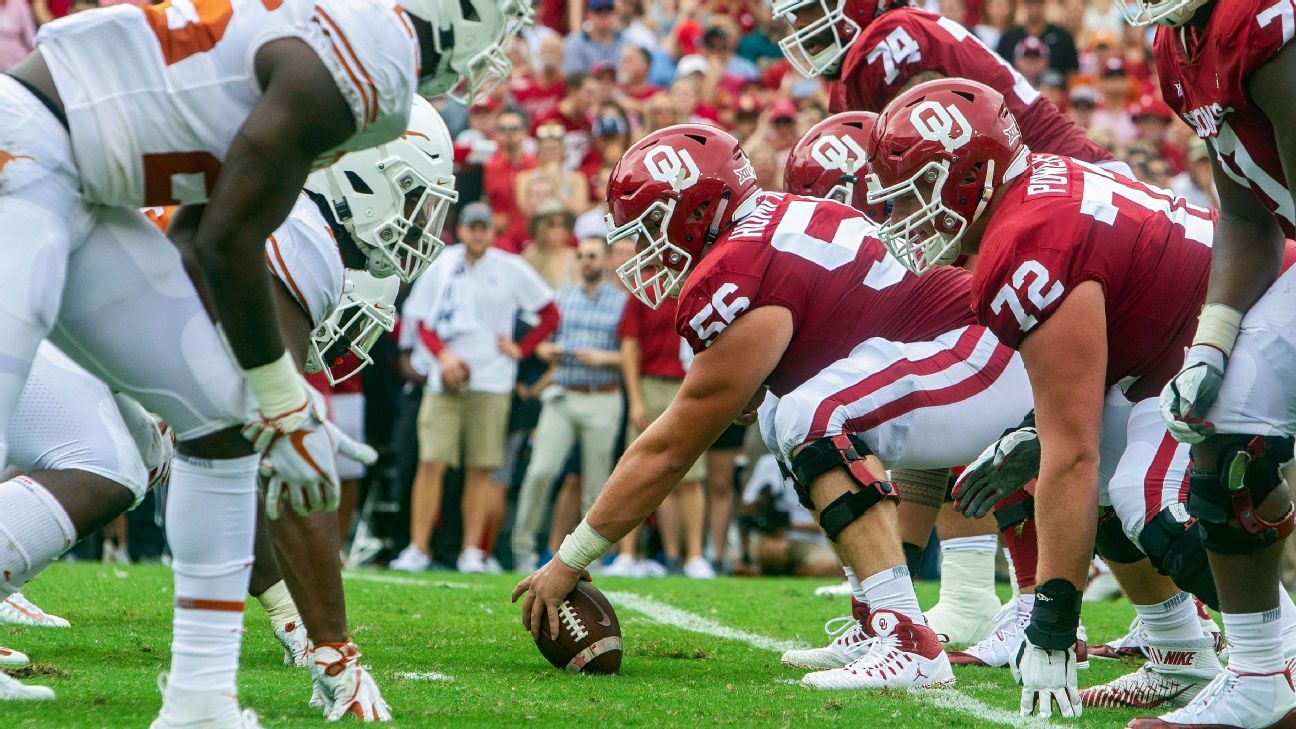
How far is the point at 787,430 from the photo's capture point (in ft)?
13.7

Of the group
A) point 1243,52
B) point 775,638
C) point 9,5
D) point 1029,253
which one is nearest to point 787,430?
point 1029,253

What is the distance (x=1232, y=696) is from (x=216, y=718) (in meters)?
2.18

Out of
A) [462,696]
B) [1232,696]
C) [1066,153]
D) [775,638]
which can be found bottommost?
[775,638]

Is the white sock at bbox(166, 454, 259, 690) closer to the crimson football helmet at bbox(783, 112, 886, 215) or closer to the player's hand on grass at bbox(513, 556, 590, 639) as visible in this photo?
the player's hand on grass at bbox(513, 556, 590, 639)

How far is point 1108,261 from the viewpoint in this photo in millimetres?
3555

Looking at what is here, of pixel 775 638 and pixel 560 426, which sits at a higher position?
pixel 775 638

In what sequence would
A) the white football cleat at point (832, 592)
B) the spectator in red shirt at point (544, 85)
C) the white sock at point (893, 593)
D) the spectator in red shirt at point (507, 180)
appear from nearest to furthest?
the white sock at point (893, 593) → the white football cleat at point (832, 592) → the spectator in red shirt at point (507, 180) → the spectator in red shirt at point (544, 85)

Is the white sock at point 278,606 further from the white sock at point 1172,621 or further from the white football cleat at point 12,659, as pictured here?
the white sock at point 1172,621

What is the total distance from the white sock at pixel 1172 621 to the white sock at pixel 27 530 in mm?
2804

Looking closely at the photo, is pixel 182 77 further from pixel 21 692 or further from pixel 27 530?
pixel 21 692

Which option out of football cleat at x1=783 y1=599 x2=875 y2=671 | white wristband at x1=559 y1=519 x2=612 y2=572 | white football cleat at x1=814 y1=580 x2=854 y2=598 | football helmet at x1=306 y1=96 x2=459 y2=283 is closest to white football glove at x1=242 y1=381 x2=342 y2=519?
football helmet at x1=306 y1=96 x2=459 y2=283

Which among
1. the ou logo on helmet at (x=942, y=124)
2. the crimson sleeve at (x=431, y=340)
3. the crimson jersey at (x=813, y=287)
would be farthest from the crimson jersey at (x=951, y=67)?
the crimson sleeve at (x=431, y=340)

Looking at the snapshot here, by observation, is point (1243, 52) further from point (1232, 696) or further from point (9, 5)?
point (9, 5)

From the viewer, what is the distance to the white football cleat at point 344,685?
332 cm
